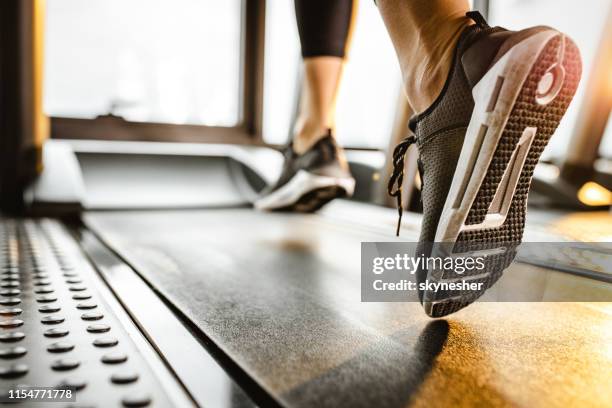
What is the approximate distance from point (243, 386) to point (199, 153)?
7.97ft

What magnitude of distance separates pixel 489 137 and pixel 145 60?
9.80 ft

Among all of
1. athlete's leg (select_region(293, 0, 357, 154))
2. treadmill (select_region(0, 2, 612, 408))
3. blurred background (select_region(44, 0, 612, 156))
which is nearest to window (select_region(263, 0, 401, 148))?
blurred background (select_region(44, 0, 612, 156))

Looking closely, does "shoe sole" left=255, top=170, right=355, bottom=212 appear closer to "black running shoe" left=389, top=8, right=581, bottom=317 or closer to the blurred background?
"black running shoe" left=389, top=8, right=581, bottom=317

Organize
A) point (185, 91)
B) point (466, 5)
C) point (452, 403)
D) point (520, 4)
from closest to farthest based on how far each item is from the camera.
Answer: point (452, 403) < point (466, 5) < point (520, 4) < point (185, 91)

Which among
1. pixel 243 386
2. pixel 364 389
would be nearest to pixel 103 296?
pixel 243 386

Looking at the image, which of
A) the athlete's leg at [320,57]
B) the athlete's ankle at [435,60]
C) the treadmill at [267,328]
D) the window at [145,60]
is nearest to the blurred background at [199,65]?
the window at [145,60]

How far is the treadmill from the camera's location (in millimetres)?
552

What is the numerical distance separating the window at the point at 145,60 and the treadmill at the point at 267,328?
146 cm

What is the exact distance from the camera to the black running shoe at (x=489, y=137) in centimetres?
61

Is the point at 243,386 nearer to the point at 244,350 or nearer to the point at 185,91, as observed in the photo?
the point at 244,350

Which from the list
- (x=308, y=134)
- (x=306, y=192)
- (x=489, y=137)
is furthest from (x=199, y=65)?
(x=489, y=137)

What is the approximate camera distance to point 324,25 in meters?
1.38

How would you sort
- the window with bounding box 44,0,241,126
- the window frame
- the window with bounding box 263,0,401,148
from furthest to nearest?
1. the window frame
2. the window with bounding box 44,0,241,126
3. the window with bounding box 263,0,401,148

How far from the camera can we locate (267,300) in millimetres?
933
